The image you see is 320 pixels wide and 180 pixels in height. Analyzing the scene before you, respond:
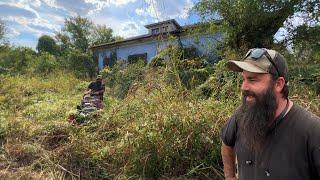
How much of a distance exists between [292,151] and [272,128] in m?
0.18

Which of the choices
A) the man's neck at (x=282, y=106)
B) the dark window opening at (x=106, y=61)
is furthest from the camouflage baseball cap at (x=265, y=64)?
the dark window opening at (x=106, y=61)

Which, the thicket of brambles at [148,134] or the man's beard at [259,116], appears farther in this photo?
the thicket of brambles at [148,134]

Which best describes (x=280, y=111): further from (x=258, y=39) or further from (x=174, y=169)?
(x=258, y=39)

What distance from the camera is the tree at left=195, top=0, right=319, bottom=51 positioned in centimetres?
1145

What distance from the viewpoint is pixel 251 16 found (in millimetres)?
11648

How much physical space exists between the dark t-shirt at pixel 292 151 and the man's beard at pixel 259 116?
0.04 metres

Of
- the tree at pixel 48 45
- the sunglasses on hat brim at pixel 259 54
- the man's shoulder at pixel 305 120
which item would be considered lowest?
the man's shoulder at pixel 305 120

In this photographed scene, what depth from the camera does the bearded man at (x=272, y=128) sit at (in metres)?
1.99

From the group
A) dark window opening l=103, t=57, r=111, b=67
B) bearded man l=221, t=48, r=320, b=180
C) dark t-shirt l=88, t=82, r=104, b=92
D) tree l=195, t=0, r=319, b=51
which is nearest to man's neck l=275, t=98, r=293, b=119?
bearded man l=221, t=48, r=320, b=180

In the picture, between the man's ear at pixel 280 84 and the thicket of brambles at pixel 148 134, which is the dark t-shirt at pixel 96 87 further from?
the man's ear at pixel 280 84

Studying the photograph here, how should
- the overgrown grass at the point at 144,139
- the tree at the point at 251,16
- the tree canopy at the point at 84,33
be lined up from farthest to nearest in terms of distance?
the tree canopy at the point at 84,33 → the tree at the point at 251,16 → the overgrown grass at the point at 144,139

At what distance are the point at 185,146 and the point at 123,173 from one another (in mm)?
911

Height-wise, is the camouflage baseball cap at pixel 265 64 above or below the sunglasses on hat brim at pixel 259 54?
below

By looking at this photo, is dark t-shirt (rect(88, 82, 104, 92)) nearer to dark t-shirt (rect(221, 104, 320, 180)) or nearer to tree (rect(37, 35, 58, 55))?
dark t-shirt (rect(221, 104, 320, 180))
